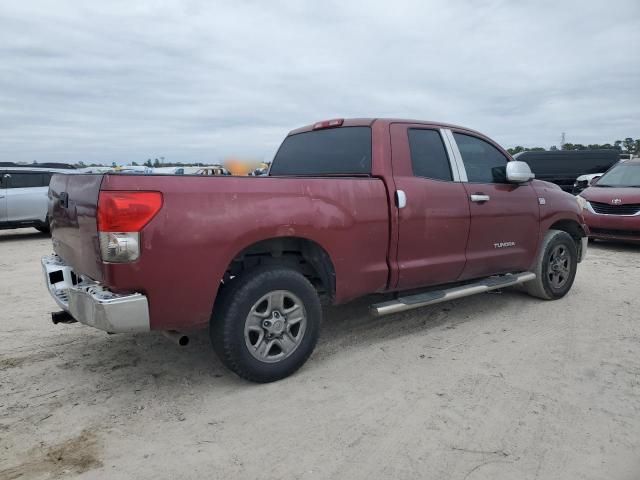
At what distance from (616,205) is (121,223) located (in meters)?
9.25

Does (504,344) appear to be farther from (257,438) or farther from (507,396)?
(257,438)

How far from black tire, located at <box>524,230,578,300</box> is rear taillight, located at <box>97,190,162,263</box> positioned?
427 cm

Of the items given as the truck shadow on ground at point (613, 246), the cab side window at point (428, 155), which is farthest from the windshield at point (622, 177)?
the cab side window at point (428, 155)

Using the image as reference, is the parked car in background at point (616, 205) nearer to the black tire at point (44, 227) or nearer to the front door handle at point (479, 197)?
the front door handle at point (479, 197)

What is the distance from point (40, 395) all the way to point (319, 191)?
230 cm

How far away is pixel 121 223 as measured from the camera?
108 inches

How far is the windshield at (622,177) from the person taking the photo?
9883 mm

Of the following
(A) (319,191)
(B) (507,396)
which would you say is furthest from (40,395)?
(B) (507,396)

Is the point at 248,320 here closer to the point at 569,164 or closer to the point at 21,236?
the point at 21,236

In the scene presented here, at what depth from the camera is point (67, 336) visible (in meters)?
4.36

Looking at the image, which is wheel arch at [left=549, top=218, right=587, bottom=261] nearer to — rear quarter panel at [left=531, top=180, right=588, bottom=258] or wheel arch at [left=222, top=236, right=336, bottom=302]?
rear quarter panel at [left=531, top=180, right=588, bottom=258]

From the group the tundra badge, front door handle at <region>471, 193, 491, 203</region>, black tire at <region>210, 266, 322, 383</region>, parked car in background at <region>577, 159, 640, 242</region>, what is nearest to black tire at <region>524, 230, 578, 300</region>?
the tundra badge

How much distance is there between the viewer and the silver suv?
36.4 feet

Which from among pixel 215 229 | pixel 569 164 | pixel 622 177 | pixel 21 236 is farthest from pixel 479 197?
pixel 569 164
